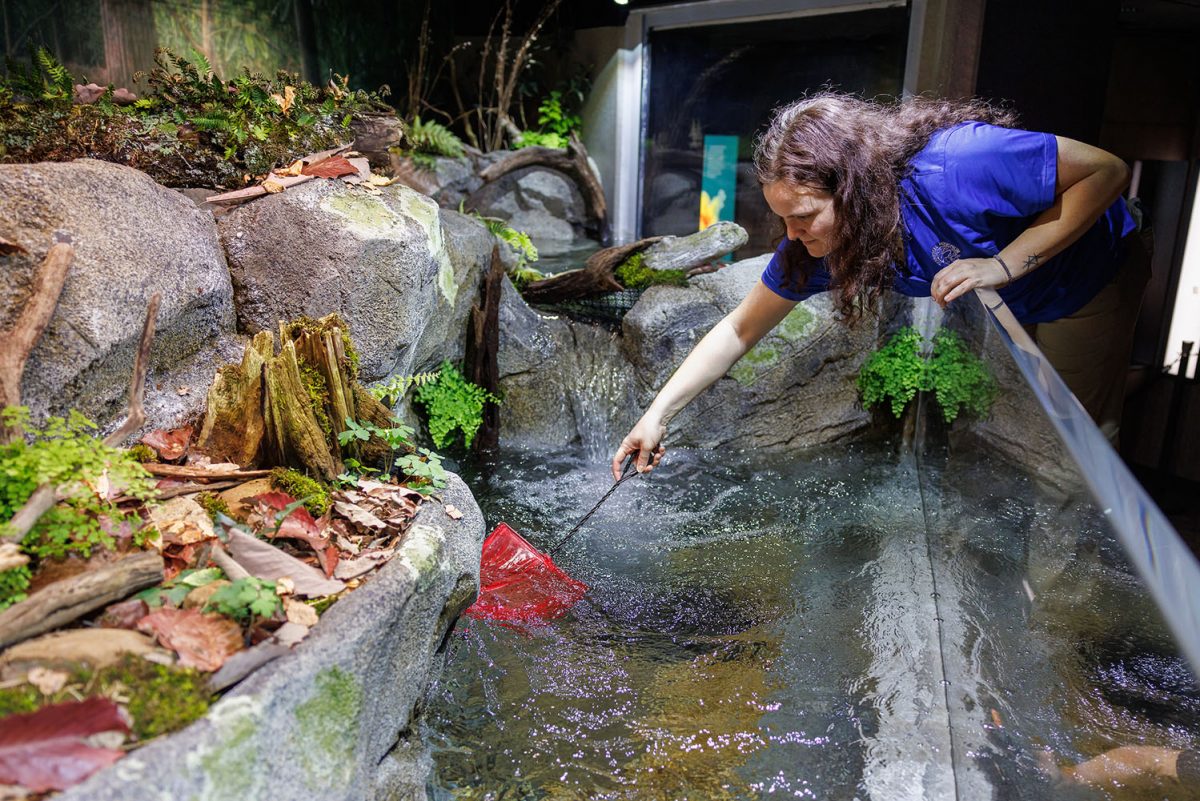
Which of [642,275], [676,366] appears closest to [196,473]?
[676,366]

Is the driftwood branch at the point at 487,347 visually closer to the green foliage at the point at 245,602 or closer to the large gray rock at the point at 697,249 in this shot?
the large gray rock at the point at 697,249

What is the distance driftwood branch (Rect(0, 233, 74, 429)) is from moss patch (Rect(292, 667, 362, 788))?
126 cm

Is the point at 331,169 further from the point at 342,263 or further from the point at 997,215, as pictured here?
the point at 997,215

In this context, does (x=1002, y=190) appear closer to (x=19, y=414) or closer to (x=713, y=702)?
(x=713, y=702)

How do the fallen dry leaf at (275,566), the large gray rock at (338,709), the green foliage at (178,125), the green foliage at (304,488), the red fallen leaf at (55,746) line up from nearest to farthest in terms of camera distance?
the red fallen leaf at (55,746)
the large gray rock at (338,709)
the fallen dry leaf at (275,566)
the green foliage at (304,488)
the green foliage at (178,125)

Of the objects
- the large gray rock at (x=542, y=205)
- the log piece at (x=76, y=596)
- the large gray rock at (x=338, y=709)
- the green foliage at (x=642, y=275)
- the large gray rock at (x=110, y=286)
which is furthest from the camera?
the large gray rock at (x=542, y=205)

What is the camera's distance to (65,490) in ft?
6.75

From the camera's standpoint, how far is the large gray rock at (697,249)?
21.9 feet

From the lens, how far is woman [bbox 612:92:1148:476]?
2.46m

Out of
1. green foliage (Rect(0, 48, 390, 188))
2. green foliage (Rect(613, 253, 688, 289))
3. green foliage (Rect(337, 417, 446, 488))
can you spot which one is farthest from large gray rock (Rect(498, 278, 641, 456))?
green foliage (Rect(337, 417, 446, 488))

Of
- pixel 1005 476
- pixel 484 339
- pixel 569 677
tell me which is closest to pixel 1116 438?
pixel 1005 476

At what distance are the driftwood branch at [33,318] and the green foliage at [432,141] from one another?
21.5 ft

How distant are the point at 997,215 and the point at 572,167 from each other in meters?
7.42

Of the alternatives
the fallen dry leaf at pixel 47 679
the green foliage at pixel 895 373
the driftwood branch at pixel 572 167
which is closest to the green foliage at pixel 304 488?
the fallen dry leaf at pixel 47 679
